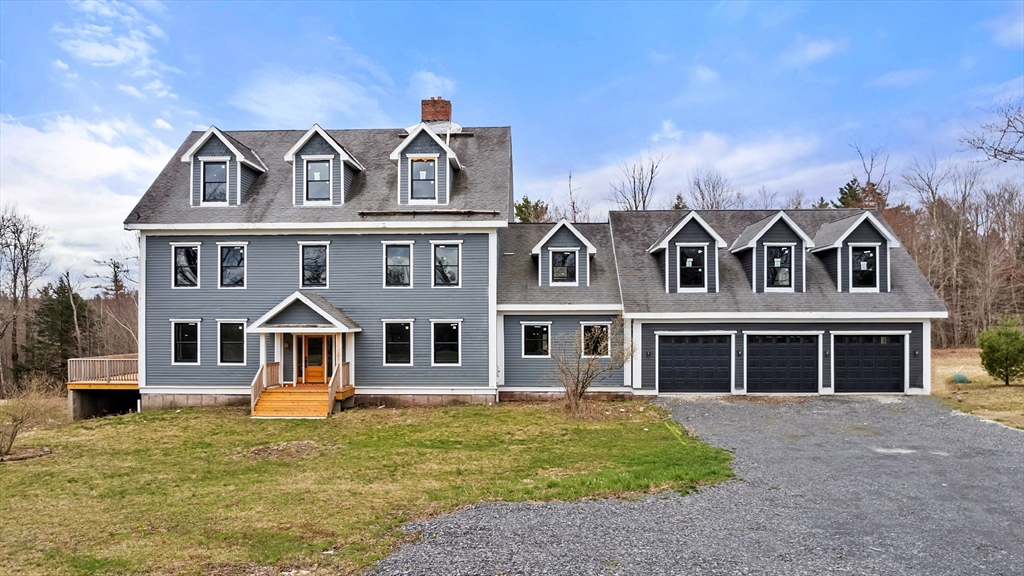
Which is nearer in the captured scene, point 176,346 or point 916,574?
point 916,574

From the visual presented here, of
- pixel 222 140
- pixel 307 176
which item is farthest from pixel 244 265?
pixel 222 140

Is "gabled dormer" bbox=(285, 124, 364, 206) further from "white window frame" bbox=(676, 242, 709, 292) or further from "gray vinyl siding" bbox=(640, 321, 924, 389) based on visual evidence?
"white window frame" bbox=(676, 242, 709, 292)

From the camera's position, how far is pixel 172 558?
5988 millimetres

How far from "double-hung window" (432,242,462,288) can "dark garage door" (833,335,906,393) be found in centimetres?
1351

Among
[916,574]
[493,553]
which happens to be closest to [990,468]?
[916,574]

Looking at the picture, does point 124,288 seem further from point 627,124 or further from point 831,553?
point 831,553

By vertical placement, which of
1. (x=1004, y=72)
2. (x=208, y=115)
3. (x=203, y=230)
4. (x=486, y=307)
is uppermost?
(x=208, y=115)

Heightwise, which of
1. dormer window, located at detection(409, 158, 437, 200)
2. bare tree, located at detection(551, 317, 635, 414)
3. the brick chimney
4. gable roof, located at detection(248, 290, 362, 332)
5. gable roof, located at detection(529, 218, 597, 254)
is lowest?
bare tree, located at detection(551, 317, 635, 414)

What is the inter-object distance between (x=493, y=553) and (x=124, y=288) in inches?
1915

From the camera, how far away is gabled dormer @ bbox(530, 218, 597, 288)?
1934 centimetres

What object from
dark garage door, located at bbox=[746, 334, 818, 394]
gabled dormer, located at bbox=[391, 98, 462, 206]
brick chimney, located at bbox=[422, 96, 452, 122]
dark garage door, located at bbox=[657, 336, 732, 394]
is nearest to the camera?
gabled dormer, located at bbox=[391, 98, 462, 206]

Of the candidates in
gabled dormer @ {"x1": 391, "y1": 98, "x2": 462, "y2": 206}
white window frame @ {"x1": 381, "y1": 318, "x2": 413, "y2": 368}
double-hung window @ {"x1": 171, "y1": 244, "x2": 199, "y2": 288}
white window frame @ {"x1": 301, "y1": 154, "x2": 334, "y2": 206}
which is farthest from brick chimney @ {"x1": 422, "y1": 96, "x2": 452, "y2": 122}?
double-hung window @ {"x1": 171, "y1": 244, "x2": 199, "y2": 288}

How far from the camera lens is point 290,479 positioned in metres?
9.41

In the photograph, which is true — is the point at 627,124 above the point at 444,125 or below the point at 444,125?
above
